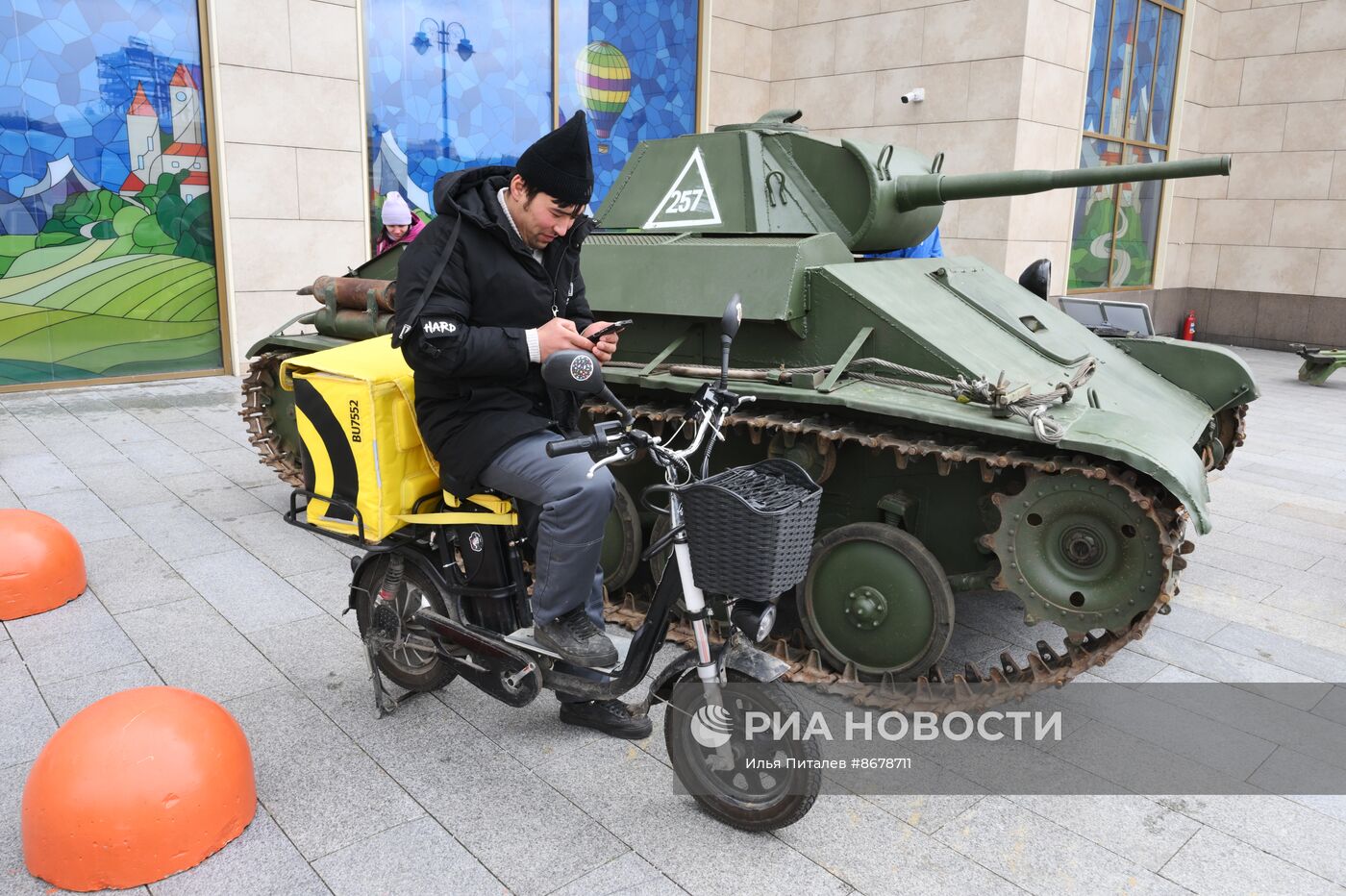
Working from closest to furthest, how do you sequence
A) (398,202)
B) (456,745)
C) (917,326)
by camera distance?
(456,745), (917,326), (398,202)

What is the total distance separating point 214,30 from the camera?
11008mm

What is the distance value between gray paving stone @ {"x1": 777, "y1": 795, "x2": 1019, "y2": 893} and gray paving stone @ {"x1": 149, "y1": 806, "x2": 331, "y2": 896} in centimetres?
153

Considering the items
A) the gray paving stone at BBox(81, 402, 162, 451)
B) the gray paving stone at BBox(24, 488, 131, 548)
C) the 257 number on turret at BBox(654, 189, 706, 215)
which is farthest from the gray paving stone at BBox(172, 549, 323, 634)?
the gray paving stone at BBox(81, 402, 162, 451)

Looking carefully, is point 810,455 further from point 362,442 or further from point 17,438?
point 17,438

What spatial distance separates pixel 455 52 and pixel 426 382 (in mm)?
10536

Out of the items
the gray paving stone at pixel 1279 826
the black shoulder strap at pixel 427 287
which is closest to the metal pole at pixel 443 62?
the black shoulder strap at pixel 427 287

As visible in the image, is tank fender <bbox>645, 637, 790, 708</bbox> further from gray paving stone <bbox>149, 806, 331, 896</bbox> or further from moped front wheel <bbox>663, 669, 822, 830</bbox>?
gray paving stone <bbox>149, 806, 331, 896</bbox>

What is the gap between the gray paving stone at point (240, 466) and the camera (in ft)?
25.6

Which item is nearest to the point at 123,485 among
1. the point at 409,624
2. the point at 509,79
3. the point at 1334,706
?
the point at 409,624

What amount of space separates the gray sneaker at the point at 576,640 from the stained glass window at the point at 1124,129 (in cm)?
1432

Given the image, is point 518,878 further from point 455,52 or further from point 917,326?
point 455,52

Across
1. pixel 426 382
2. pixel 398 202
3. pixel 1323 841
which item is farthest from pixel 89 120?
pixel 1323 841

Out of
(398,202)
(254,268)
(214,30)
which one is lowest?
(254,268)

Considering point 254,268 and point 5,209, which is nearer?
point 5,209
